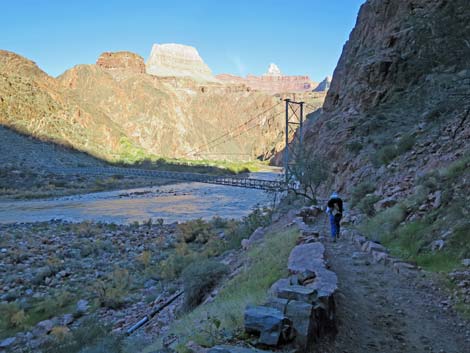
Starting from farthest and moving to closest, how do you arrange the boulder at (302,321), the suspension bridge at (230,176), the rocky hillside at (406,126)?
the suspension bridge at (230,176), the rocky hillside at (406,126), the boulder at (302,321)

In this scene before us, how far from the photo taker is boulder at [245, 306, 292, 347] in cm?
285

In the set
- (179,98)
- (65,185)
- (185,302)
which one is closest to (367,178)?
(185,302)

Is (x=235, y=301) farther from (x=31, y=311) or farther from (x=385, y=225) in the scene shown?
(x=31, y=311)

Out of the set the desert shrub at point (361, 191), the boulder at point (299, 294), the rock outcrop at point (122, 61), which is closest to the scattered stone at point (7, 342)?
the boulder at point (299, 294)

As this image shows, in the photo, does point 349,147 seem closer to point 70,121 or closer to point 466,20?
point 466,20

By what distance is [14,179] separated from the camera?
142 ft

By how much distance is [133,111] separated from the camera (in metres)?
116

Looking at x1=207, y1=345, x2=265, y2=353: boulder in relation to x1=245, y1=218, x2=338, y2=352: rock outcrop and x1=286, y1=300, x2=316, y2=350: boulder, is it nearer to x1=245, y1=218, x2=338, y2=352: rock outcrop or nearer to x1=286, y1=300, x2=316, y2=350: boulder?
x1=245, y1=218, x2=338, y2=352: rock outcrop

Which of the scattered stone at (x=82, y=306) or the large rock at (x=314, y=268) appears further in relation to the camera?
the scattered stone at (x=82, y=306)

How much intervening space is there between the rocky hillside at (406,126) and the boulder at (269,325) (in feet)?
10.6

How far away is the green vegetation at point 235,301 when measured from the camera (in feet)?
10.6

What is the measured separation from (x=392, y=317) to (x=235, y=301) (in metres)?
1.52

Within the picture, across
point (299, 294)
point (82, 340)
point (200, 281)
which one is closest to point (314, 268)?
point (299, 294)

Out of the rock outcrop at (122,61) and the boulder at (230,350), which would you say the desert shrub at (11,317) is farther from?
the rock outcrop at (122,61)
